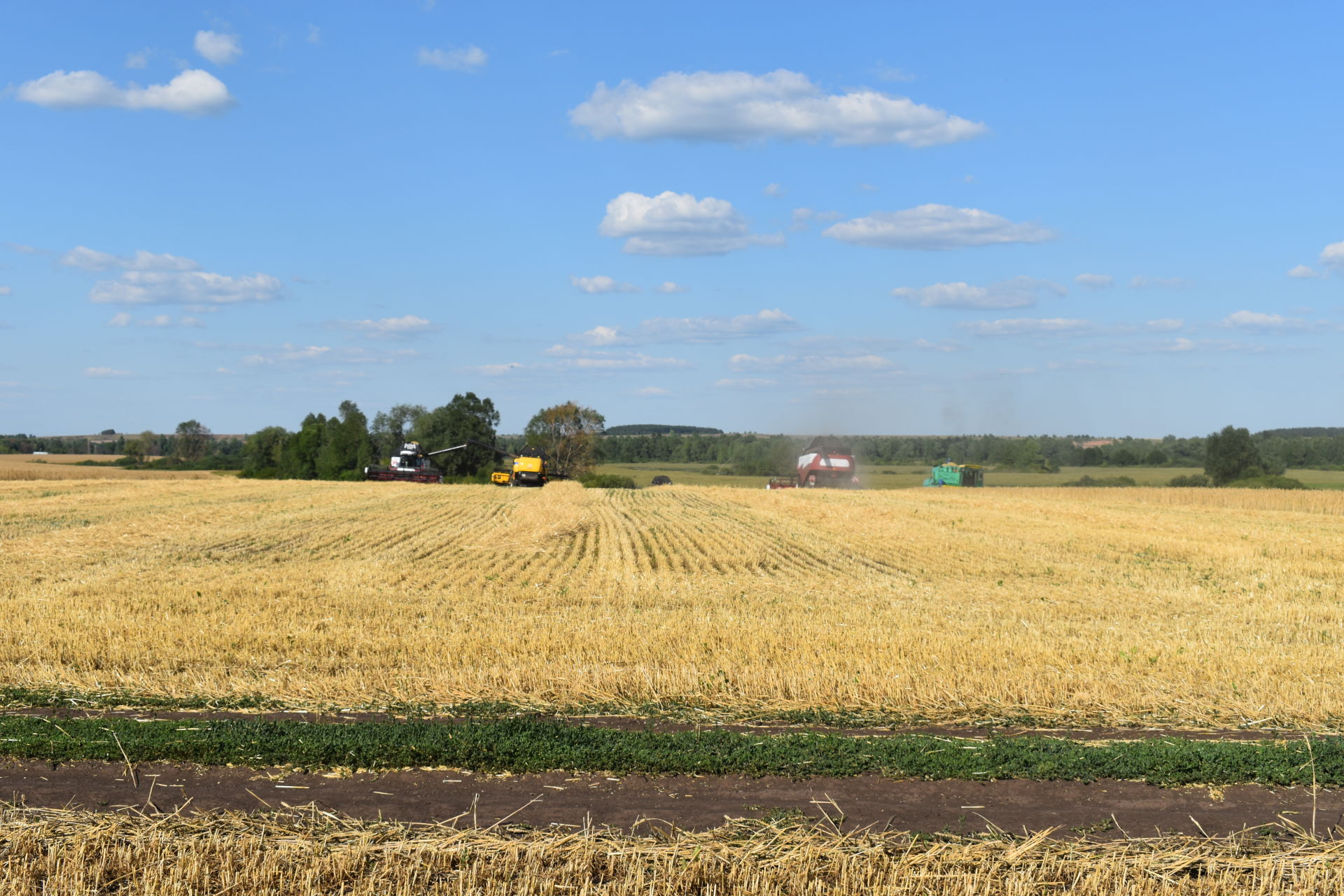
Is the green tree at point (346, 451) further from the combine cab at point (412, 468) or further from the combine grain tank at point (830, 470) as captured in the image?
the combine grain tank at point (830, 470)

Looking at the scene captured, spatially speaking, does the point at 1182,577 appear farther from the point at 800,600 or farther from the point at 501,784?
Answer: the point at 501,784

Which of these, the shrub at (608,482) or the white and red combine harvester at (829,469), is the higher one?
the white and red combine harvester at (829,469)

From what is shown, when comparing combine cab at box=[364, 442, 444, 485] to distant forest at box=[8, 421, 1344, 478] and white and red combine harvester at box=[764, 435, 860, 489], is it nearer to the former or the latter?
distant forest at box=[8, 421, 1344, 478]

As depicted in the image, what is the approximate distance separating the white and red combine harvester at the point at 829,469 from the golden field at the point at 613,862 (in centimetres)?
5649

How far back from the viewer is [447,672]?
1226 cm

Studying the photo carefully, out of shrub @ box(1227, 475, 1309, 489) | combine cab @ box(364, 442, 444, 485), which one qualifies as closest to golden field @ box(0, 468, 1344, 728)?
combine cab @ box(364, 442, 444, 485)

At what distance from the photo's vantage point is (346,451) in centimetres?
10169

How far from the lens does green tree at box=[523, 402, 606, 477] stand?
Result: 3880 inches

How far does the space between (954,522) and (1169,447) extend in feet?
380

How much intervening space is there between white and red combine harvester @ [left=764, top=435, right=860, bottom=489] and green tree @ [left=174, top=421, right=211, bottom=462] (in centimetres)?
10790

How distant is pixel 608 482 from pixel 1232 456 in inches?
2027

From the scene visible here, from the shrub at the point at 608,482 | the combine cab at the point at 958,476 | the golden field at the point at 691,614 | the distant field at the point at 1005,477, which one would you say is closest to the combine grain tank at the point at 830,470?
the distant field at the point at 1005,477

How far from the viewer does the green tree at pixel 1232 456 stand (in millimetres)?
84312

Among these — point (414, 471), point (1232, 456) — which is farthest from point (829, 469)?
point (1232, 456)
